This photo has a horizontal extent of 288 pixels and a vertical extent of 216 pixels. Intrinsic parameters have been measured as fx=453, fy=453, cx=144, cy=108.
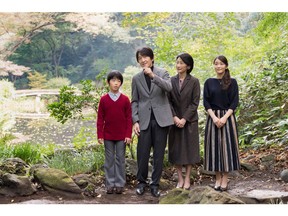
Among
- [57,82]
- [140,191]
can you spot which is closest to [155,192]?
[140,191]

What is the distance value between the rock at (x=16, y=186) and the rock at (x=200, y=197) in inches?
49.1

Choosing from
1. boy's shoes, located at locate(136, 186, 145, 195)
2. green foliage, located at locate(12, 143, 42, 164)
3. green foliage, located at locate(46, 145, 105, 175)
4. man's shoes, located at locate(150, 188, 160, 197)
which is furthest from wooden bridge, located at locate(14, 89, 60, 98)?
man's shoes, located at locate(150, 188, 160, 197)

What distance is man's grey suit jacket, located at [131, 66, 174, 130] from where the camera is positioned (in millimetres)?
4203

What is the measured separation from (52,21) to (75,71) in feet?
3.97

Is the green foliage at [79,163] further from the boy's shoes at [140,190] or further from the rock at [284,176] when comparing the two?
the rock at [284,176]

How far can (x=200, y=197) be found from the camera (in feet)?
12.2

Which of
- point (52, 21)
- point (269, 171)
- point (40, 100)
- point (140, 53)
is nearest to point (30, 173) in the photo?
point (140, 53)

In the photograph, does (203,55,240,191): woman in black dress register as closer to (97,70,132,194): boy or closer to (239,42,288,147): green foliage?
(97,70,132,194): boy

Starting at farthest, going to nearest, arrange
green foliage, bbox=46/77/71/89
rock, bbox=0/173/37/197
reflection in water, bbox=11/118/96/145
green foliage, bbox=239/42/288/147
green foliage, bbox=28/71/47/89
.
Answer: green foliage, bbox=46/77/71/89, green foliage, bbox=28/71/47/89, reflection in water, bbox=11/118/96/145, green foliage, bbox=239/42/288/147, rock, bbox=0/173/37/197

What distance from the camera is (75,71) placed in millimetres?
10297

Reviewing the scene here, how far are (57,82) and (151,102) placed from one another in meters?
6.20

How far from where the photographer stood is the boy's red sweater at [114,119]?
4320mm

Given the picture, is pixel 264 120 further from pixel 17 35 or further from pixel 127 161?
pixel 17 35

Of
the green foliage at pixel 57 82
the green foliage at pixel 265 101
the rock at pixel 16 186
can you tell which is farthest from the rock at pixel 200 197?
the green foliage at pixel 57 82
